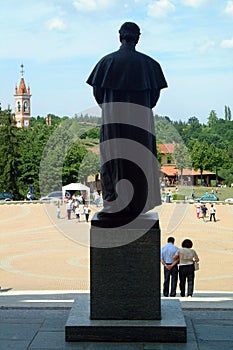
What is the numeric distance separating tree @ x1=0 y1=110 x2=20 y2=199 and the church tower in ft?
211

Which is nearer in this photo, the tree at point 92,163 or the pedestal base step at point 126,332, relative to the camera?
the pedestal base step at point 126,332

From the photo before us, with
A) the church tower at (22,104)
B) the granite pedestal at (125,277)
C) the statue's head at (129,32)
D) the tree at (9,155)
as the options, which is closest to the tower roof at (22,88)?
the church tower at (22,104)

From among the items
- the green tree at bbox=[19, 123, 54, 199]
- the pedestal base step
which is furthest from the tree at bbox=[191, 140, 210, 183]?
the pedestal base step

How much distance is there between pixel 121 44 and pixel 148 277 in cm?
297

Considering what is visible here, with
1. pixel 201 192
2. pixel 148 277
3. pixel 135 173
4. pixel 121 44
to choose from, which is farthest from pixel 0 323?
pixel 201 192

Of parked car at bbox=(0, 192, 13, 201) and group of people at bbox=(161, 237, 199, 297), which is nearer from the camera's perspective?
group of people at bbox=(161, 237, 199, 297)

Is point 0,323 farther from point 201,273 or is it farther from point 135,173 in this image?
point 201,273

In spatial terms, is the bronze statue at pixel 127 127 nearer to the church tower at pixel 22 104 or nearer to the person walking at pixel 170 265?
the person walking at pixel 170 265

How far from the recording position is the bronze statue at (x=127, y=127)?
736cm

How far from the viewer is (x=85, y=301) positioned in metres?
7.82

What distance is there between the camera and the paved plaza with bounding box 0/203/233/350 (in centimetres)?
702

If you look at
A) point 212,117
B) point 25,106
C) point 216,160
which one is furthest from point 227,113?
point 216,160

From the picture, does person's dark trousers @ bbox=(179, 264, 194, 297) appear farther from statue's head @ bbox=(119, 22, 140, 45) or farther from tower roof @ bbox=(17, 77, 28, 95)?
tower roof @ bbox=(17, 77, 28, 95)

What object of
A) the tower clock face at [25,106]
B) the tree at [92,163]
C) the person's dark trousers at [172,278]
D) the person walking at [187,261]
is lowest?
the person's dark trousers at [172,278]
